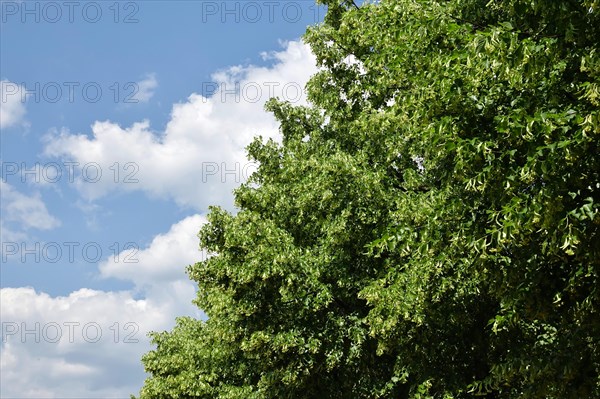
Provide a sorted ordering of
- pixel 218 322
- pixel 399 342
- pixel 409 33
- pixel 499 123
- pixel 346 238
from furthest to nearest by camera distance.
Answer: pixel 218 322, pixel 346 238, pixel 399 342, pixel 409 33, pixel 499 123

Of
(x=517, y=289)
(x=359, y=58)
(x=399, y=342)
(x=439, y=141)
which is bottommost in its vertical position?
(x=517, y=289)

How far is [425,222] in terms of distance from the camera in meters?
15.6

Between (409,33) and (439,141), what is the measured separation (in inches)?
86.6

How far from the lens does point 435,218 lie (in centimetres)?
1231

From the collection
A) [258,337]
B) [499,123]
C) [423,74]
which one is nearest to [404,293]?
[258,337]

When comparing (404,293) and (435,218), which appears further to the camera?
(404,293)

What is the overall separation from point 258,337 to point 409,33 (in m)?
10.1

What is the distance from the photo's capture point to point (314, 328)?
1894 cm

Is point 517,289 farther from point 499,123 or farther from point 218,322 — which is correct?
point 218,322

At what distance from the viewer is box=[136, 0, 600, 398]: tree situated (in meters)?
9.62

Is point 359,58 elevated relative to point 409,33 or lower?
elevated

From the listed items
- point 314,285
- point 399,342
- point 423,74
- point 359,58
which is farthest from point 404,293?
point 359,58

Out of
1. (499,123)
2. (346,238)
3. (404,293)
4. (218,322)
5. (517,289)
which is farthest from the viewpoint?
(218,322)

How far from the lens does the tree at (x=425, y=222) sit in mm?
9625
